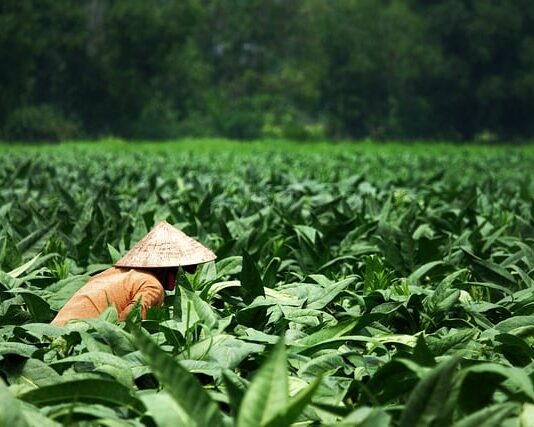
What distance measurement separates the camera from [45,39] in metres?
57.3

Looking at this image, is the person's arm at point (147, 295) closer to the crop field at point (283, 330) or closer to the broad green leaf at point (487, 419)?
the crop field at point (283, 330)

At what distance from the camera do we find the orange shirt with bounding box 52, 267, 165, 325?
401 centimetres

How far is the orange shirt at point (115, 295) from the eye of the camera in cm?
401

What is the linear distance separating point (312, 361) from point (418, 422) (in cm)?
78

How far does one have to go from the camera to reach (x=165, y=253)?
175 inches

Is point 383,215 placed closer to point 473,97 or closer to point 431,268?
point 431,268

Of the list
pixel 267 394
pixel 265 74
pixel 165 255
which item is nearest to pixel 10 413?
pixel 267 394

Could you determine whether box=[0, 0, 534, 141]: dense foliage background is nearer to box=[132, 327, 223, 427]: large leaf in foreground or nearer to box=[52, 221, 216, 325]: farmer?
box=[52, 221, 216, 325]: farmer

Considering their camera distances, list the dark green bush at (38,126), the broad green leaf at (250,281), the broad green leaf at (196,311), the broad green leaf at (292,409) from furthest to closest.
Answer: the dark green bush at (38,126) < the broad green leaf at (250,281) < the broad green leaf at (196,311) < the broad green leaf at (292,409)

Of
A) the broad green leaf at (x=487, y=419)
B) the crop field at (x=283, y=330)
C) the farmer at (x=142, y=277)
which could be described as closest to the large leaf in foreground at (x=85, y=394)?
the crop field at (x=283, y=330)

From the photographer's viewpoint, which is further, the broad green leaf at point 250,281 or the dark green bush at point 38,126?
the dark green bush at point 38,126

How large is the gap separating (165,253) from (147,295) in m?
0.34

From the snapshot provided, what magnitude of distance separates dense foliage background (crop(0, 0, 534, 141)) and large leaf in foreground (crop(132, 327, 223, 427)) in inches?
2113

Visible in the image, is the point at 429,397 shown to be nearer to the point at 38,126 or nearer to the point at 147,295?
the point at 147,295
